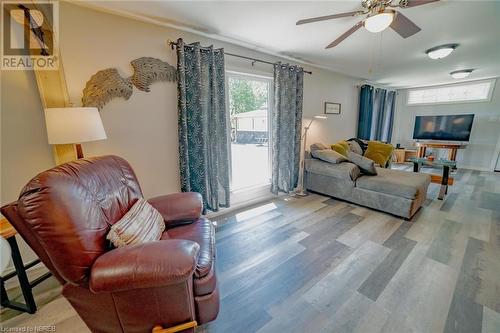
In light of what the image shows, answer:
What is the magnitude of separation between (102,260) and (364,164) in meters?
3.16

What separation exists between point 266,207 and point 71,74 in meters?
2.61

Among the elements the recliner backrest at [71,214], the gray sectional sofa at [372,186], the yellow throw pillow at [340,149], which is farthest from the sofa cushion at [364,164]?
the recliner backrest at [71,214]

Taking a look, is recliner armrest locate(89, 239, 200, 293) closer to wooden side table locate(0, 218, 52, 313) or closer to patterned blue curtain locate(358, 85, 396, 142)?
wooden side table locate(0, 218, 52, 313)

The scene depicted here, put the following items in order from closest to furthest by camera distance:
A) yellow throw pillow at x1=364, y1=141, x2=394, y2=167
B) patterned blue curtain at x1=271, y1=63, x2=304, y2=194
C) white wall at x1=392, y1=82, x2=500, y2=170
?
patterned blue curtain at x1=271, y1=63, x2=304, y2=194 → yellow throw pillow at x1=364, y1=141, x2=394, y2=167 → white wall at x1=392, y1=82, x2=500, y2=170

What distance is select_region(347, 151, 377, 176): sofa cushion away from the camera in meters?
2.96

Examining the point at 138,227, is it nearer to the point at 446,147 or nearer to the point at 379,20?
the point at 379,20

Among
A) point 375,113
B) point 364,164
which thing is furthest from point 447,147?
point 364,164

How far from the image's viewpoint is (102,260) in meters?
0.95

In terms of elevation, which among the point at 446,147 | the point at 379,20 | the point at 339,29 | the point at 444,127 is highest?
the point at 339,29

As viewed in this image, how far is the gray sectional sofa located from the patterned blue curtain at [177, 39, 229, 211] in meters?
1.73

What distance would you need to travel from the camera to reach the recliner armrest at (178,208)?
5.20ft

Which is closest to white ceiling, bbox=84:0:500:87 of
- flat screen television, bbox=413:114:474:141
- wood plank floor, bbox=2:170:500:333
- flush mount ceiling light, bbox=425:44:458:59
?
flush mount ceiling light, bbox=425:44:458:59

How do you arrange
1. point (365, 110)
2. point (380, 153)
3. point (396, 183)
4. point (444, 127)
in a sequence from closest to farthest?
point (396, 183), point (380, 153), point (365, 110), point (444, 127)

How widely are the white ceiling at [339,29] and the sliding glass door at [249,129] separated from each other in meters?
0.53
